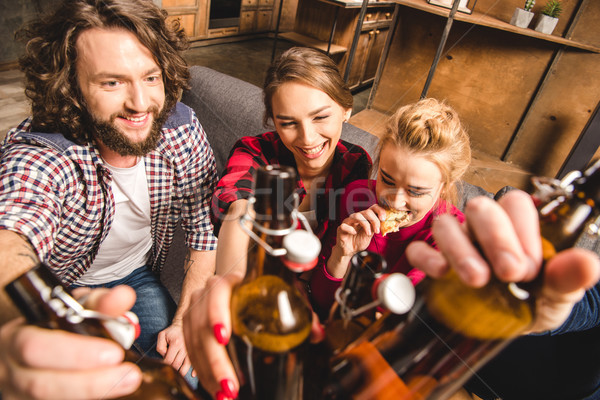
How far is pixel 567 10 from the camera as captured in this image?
238 cm

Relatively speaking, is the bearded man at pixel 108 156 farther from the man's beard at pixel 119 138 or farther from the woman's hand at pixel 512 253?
the woman's hand at pixel 512 253

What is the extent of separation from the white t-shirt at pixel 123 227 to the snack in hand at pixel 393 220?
3.26 feet

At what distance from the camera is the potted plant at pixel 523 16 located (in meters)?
2.34

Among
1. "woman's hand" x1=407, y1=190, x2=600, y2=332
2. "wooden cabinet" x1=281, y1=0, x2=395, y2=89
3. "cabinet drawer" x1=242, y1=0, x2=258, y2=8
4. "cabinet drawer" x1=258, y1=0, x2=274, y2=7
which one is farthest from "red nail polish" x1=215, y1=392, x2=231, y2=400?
"cabinet drawer" x1=258, y1=0, x2=274, y2=7

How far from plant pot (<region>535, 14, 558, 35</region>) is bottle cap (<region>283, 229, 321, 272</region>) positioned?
2927 mm

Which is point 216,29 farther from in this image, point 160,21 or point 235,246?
point 235,246

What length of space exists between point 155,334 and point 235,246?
661 millimetres

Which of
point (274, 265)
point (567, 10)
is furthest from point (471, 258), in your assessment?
point (567, 10)

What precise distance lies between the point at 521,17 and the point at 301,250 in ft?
9.70

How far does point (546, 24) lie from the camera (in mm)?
2326

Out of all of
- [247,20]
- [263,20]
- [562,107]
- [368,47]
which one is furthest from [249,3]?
[562,107]

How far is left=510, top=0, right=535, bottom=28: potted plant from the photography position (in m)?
2.34

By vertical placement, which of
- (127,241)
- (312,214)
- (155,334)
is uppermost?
(312,214)

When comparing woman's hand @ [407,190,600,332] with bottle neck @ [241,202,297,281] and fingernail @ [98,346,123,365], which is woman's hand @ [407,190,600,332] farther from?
fingernail @ [98,346,123,365]
